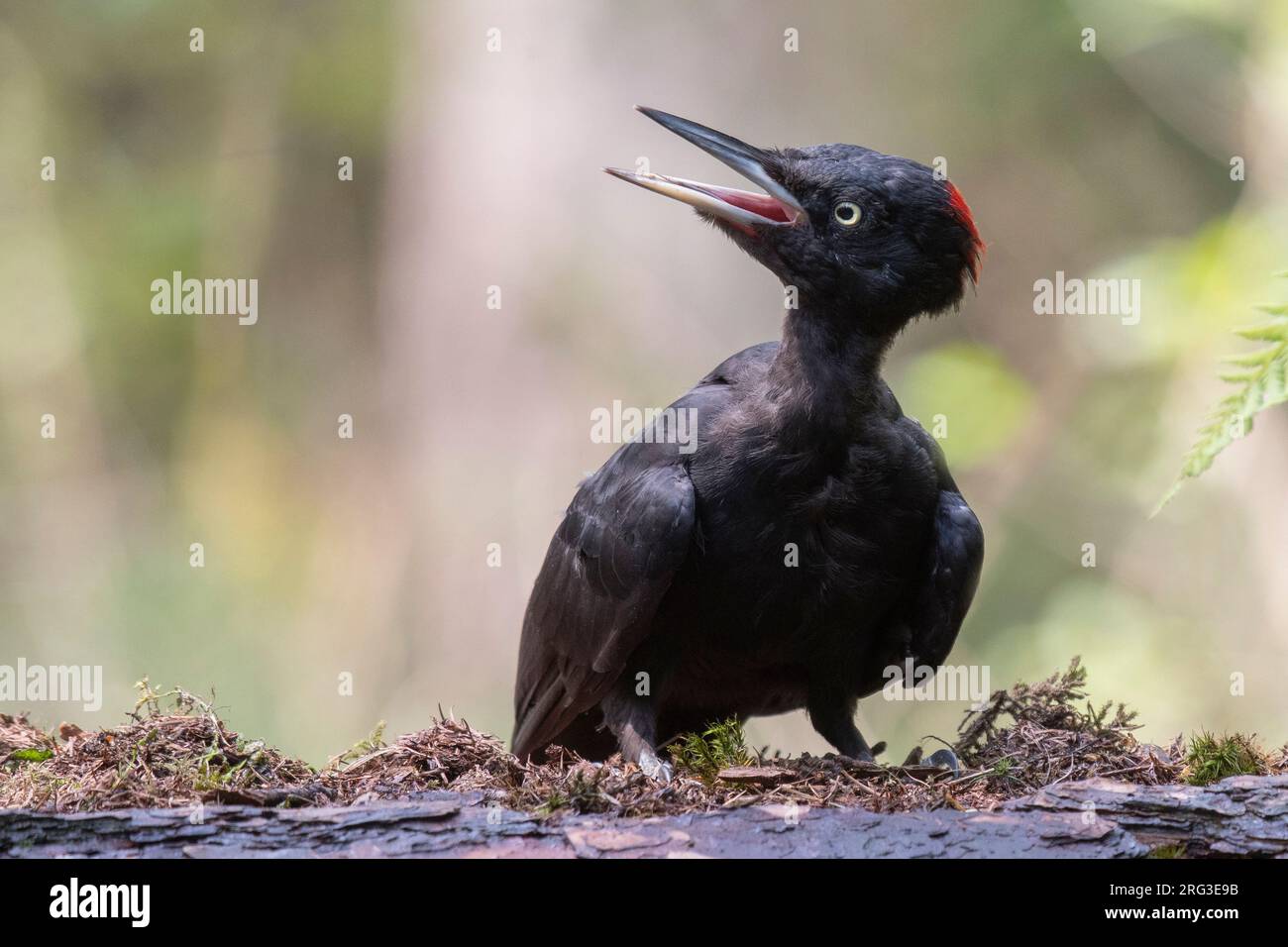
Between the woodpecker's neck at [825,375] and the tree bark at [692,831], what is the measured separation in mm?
1511

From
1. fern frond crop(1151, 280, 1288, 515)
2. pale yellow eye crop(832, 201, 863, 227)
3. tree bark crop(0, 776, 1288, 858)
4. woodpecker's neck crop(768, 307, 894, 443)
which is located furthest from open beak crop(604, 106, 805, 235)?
tree bark crop(0, 776, 1288, 858)

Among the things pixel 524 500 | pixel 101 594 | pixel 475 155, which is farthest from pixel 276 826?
pixel 101 594

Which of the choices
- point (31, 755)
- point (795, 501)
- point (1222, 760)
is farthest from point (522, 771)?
point (1222, 760)

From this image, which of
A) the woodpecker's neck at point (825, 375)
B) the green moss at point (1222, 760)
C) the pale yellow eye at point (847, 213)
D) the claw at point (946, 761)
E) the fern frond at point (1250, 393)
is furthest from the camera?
the woodpecker's neck at point (825, 375)

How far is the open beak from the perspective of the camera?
14.0 ft

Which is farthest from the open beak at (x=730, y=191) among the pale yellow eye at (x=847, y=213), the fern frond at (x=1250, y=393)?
the fern frond at (x=1250, y=393)

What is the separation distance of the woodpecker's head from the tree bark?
1.80 metres

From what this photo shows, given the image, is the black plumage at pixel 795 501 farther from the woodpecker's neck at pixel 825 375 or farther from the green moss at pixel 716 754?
the green moss at pixel 716 754

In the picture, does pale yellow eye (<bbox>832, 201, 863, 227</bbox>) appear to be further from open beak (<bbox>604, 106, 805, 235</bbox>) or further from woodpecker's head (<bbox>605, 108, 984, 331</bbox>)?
open beak (<bbox>604, 106, 805, 235</bbox>)

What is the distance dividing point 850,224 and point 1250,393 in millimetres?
1905

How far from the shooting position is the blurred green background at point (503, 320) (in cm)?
764
